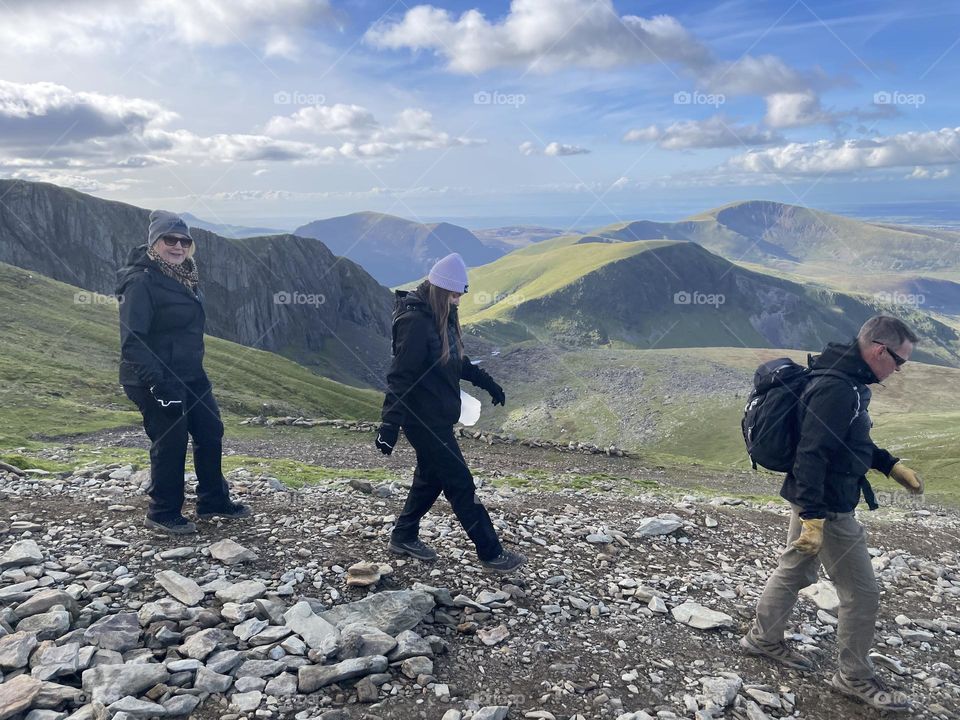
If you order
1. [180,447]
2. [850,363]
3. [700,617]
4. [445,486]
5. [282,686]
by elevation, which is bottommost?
[700,617]

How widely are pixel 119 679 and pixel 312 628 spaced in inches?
77.9

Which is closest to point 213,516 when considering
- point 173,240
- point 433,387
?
point 173,240

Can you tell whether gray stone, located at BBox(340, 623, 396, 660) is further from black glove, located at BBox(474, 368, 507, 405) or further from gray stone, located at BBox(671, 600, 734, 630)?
gray stone, located at BBox(671, 600, 734, 630)

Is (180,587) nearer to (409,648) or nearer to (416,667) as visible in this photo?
(409,648)

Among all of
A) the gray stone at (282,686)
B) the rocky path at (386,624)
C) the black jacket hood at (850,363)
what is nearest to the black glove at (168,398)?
the rocky path at (386,624)

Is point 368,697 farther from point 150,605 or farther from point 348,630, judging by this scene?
point 150,605

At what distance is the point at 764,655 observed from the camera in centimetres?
787

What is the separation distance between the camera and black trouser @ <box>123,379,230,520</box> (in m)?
9.12

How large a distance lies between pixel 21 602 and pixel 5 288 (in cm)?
7250

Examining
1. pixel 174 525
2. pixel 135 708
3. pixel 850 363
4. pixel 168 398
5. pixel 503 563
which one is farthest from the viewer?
pixel 174 525

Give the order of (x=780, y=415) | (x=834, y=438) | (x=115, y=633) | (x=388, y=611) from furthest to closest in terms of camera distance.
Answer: (x=388, y=611) < (x=780, y=415) < (x=834, y=438) < (x=115, y=633)

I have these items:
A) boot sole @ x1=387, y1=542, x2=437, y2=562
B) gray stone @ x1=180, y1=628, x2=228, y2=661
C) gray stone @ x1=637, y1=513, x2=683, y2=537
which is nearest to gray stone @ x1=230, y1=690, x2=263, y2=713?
gray stone @ x1=180, y1=628, x2=228, y2=661

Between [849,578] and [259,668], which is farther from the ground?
[849,578]

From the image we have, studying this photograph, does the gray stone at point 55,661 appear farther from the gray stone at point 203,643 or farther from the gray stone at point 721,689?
the gray stone at point 721,689
